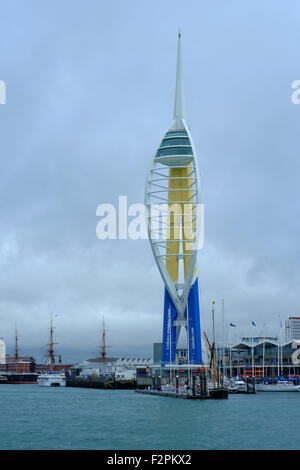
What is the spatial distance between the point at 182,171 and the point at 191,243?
10024mm

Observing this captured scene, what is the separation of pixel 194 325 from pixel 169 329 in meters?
3.12

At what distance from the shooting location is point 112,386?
118m

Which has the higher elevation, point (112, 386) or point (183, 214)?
point (183, 214)

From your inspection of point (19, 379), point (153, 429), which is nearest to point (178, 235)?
point (153, 429)

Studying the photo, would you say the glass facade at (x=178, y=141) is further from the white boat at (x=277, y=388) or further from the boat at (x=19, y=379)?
the boat at (x=19, y=379)

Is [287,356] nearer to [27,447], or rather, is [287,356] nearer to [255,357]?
[255,357]

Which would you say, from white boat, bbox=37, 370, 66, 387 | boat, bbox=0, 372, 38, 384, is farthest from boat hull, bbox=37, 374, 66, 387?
boat, bbox=0, 372, 38, 384

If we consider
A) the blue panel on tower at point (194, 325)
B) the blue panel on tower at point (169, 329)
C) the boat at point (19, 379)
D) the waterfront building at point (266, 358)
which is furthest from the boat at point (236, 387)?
the boat at point (19, 379)

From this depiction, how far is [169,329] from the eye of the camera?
88.7m

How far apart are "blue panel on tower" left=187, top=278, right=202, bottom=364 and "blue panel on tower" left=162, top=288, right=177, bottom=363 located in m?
2.10

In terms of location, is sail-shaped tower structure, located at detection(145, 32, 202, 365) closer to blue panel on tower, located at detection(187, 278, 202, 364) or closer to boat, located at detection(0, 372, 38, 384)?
blue panel on tower, located at detection(187, 278, 202, 364)

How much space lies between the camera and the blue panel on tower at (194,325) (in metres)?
87.9
